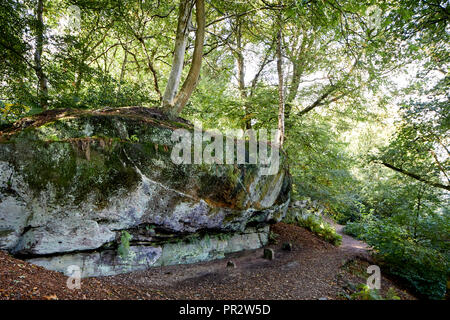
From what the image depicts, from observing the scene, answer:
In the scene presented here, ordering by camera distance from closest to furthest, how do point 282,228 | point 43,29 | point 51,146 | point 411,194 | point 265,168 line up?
point 51,146 → point 43,29 → point 265,168 → point 411,194 → point 282,228

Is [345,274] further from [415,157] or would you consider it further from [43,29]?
[43,29]

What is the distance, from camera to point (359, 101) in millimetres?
9844

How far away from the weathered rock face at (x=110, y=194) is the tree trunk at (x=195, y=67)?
2.29 ft

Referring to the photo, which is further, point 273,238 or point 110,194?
point 273,238

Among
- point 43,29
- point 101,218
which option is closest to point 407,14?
point 101,218

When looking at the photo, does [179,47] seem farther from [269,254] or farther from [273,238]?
[273,238]

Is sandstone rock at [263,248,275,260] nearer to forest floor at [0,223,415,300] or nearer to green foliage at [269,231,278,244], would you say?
forest floor at [0,223,415,300]

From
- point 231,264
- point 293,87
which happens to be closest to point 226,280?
point 231,264

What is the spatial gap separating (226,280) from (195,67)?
6.21 metres

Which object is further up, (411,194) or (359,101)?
(359,101)

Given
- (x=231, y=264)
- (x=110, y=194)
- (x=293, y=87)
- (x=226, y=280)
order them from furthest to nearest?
(x=293, y=87) < (x=231, y=264) < (x=226, y=280) < (x=110, y=194)

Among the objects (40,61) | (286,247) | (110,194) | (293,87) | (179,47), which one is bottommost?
(286,247)

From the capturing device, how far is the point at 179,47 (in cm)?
652
